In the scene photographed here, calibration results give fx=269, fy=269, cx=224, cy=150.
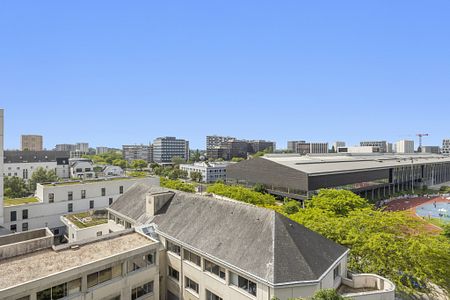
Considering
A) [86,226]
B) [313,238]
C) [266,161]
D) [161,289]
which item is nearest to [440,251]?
[313,238]

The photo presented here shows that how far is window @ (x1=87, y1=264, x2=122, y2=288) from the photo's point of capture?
20484mm

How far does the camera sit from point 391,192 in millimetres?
99000

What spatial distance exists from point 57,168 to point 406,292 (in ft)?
431

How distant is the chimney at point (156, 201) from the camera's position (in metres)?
30.5

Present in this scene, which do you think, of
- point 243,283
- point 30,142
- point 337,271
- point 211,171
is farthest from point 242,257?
point 30,142

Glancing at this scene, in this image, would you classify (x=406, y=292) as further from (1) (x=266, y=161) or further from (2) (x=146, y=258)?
(1) (x=266, y=161)

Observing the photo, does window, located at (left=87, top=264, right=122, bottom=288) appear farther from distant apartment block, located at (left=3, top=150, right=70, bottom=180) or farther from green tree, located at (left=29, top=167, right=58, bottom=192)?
distant apartment block, located at (left=3, top=150, right=70, bottom=180)

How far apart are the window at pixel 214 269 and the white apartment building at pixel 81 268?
17.3 ft

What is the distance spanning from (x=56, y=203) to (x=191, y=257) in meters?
41.4

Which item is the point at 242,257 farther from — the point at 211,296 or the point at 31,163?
the point at 31,163

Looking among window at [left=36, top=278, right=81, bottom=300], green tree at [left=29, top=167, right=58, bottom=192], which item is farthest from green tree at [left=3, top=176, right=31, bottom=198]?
window at [left=36, top=278, right=81, bottom=300]

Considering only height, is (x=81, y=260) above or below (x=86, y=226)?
above

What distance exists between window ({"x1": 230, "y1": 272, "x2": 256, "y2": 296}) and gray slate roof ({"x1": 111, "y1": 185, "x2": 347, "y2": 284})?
1.09m

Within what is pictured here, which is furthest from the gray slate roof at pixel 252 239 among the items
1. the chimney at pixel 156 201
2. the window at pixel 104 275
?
the window at pixel 104 275
